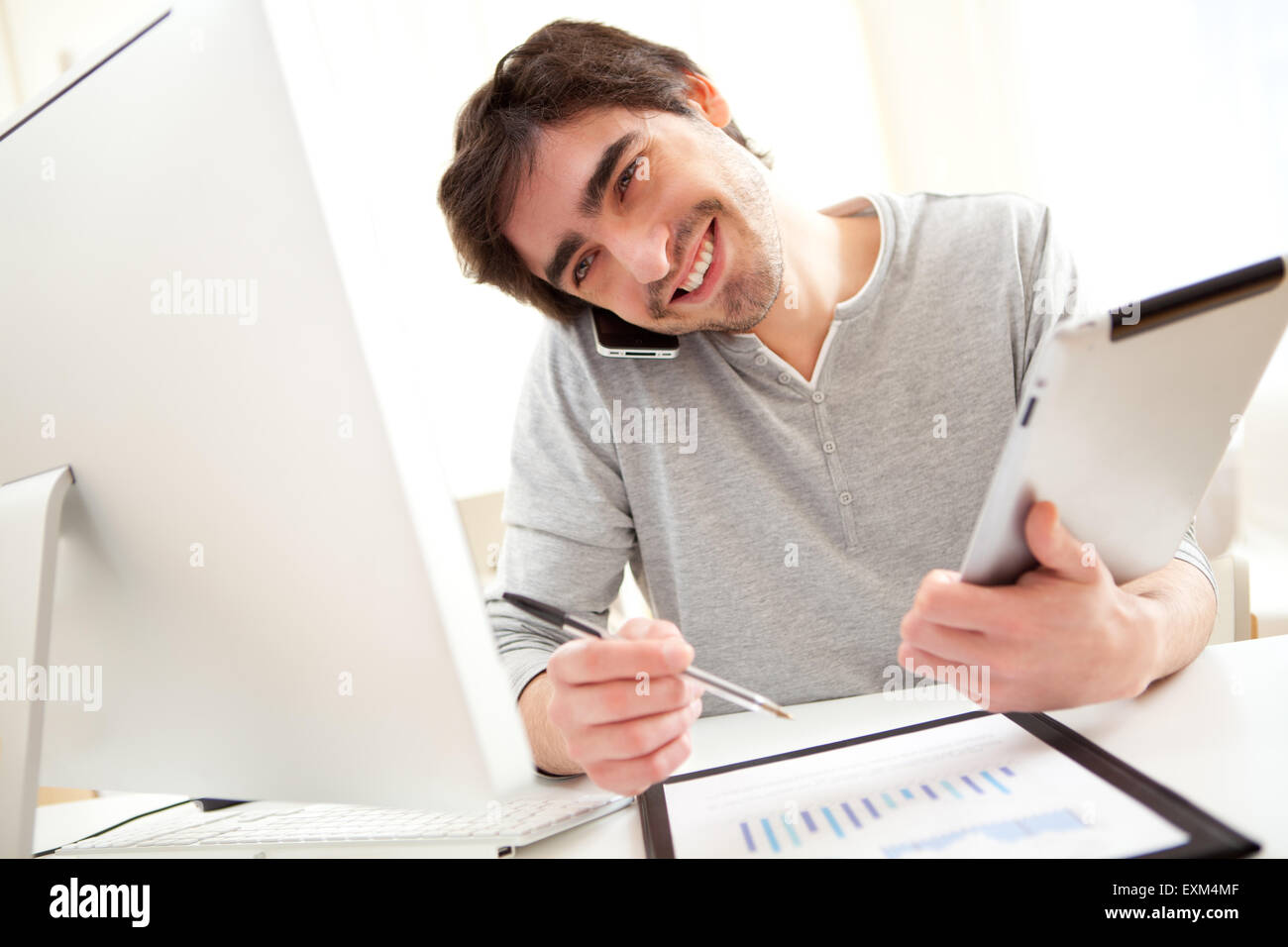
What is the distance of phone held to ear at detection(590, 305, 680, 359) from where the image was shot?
3.67ft

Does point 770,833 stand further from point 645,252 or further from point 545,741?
point 645,252

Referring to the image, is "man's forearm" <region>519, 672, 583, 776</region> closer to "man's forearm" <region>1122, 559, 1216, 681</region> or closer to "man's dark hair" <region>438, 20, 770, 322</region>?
"man's forearm" <region>1122, 559, 1216, 681</region>

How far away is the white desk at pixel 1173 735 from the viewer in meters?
0.49

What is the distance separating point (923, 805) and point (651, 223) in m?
0.75

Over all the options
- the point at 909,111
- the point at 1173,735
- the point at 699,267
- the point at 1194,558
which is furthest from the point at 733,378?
the point at 909,111

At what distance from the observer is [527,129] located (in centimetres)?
103

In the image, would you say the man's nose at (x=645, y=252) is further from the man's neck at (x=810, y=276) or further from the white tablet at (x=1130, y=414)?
the white tablet at (x=1130, y=414)

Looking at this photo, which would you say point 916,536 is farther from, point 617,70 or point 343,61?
point 343,61

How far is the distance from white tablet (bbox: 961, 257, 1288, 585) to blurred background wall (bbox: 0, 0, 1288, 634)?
0.78 metres

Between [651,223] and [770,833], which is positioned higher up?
[651,223]

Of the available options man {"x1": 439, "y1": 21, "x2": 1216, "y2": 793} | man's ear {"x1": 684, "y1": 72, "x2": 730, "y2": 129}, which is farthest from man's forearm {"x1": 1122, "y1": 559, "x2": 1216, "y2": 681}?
man's ear {"x1": 684, "y1": 72, "x2": 730, "y2": 129}

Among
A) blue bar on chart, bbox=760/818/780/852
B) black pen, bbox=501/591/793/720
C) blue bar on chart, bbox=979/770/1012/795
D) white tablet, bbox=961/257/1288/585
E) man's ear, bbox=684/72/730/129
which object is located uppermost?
man's ear, bbox=684/72/730/129

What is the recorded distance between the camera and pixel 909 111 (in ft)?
8.11
